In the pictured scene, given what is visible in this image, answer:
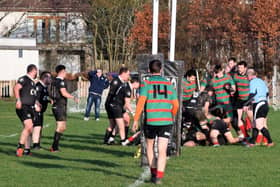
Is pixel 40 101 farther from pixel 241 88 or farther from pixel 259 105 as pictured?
pixel 259 105

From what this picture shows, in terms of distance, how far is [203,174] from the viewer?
42.0 ft

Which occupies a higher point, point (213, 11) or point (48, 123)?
point (213, 11)

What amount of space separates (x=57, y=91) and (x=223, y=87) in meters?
4.17

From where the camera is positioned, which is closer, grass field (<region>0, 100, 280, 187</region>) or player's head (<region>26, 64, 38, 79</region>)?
grass field (<region>0, 100, 280, 187</region>)

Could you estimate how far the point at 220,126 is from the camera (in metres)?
18.2

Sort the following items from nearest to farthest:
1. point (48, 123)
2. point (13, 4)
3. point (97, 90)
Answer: point (48, 123) < point (97, 90) < point (13, 4)

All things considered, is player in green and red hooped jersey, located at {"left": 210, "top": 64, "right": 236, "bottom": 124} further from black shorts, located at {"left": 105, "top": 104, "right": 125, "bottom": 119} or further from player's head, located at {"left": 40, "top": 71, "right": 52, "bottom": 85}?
player's head, located at {"left": 40, "top": 71, "right": 52, "bottom": 85}

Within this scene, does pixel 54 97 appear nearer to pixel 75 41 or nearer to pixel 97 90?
pixel 97 90

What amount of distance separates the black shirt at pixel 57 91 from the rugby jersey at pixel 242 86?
14.7 ft

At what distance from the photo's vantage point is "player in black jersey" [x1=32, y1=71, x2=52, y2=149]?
671 inches

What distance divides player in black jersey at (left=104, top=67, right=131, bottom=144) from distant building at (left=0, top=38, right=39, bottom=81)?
3371 cm

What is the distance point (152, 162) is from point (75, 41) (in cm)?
5398

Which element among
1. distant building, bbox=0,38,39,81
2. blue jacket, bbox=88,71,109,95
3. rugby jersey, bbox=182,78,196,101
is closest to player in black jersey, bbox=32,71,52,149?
rugby jersey, bbox=182,78,196,101

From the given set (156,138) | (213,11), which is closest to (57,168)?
(156,138)
